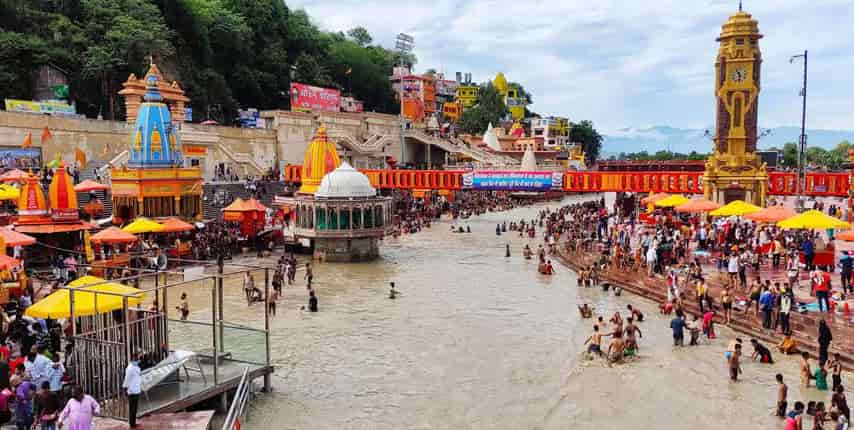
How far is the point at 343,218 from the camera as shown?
3080cm

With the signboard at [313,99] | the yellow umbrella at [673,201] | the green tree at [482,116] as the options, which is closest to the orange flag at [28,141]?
the signboard at [313,99]

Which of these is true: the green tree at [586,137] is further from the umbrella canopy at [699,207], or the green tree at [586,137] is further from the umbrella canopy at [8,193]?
the umbrella canopy at [8,193]

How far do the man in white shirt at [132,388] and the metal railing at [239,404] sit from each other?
1.24 meters

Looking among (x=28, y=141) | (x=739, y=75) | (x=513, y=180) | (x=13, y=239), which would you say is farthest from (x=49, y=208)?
(x=739, y=75)

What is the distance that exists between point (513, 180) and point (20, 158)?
83.7 feet

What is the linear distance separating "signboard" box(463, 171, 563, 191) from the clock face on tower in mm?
11742

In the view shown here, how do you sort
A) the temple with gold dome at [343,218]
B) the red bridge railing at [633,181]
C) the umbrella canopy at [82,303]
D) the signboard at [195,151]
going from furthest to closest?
the signboard at [195,151] < the red bridge railing at [633,181] < the temple with gold dome at [343,218] < the umbrella canopy at [82,303]

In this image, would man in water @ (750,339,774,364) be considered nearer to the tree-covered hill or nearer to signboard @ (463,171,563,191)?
signboard @ (463,171,563,191)

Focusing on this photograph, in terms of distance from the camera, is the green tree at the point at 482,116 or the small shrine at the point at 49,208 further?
the green tree at the point at 482,116

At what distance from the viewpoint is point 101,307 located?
36.2 feet

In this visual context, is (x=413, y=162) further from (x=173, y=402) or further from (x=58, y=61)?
(x=173, y=402)

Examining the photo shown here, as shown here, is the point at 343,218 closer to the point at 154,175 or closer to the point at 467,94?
the point at 154,175

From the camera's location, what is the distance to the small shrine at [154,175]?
29297mm

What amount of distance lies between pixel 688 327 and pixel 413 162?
50.0 m
